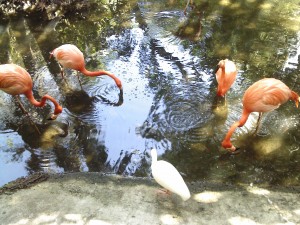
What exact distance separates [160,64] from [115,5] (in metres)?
2.24

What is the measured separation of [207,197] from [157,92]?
1.75m

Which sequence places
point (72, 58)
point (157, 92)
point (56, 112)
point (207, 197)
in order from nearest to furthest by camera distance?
1. point (207, 197)
2. point (56, 112)
3. point (72, 58)
4. point (157, 92)

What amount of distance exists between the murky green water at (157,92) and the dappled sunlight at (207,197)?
0.86 feet

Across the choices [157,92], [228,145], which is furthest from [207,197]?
[157,92]

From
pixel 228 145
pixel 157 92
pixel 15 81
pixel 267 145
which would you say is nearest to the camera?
pixel 228 145

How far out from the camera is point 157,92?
4.57 meters

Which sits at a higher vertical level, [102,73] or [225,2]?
[225,2]

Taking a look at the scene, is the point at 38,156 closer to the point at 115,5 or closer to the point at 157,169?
the point at 157,169

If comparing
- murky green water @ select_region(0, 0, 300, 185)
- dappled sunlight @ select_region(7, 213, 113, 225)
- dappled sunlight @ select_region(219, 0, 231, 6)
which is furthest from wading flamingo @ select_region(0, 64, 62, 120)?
dappled sunlight @ select_region(219, 0, 231, 6)

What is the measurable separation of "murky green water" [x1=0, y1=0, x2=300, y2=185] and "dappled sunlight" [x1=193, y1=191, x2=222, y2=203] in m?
0.26

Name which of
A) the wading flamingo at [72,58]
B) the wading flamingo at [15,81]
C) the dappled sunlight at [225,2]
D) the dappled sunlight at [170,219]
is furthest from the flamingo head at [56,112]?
the dappled sunlight at [225,2]

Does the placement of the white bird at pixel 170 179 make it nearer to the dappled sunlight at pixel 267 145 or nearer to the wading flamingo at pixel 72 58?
the dappled sunlight at pixel 267 145

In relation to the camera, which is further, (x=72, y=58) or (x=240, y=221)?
(x=72, y=58)

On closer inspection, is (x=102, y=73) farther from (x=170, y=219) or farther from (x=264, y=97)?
(x=170, y=219)
